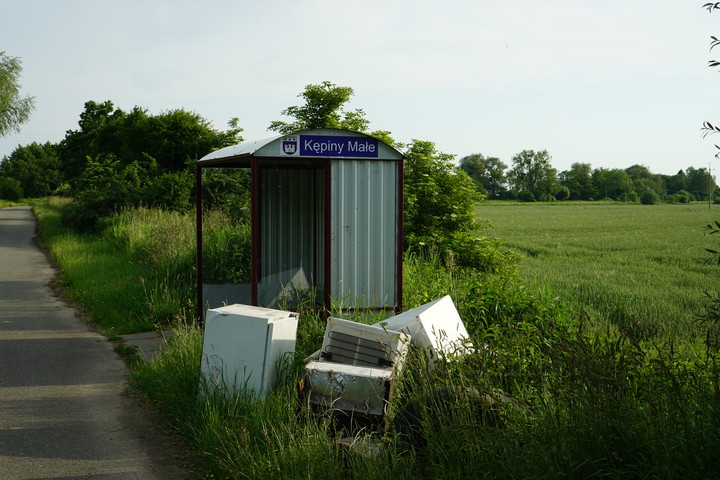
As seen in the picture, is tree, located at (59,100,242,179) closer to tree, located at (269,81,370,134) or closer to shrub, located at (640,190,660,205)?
tree, located at (269,81,370,134)

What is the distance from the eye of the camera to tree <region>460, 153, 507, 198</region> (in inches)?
5231

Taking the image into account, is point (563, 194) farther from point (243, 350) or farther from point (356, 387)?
point (356, 387)

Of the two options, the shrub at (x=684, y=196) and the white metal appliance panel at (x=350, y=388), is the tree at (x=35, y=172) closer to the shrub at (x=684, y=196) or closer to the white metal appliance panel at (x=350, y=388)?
the shrub at (x=684, y=196)

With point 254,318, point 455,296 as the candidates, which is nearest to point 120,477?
point 254,318

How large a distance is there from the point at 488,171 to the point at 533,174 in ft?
41.2

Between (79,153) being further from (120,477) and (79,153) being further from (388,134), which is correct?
(120,477)

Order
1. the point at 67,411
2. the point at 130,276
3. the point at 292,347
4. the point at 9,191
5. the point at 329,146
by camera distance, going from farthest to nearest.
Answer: the point at 9,191 < the point at 130,276 < the point at 329,146 < the point at 67,411 < the point at 292,347

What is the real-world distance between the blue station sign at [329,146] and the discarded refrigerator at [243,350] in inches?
105

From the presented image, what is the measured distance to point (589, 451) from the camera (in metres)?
3.37

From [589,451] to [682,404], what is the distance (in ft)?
1.69

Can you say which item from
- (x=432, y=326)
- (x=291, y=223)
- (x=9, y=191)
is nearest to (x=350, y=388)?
(x=432, y=326)

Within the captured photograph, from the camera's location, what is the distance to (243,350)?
5469 mm

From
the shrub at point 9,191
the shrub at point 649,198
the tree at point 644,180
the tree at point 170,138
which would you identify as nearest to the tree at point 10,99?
the tree at point 170,138

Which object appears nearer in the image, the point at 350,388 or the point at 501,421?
the point at 501,421
